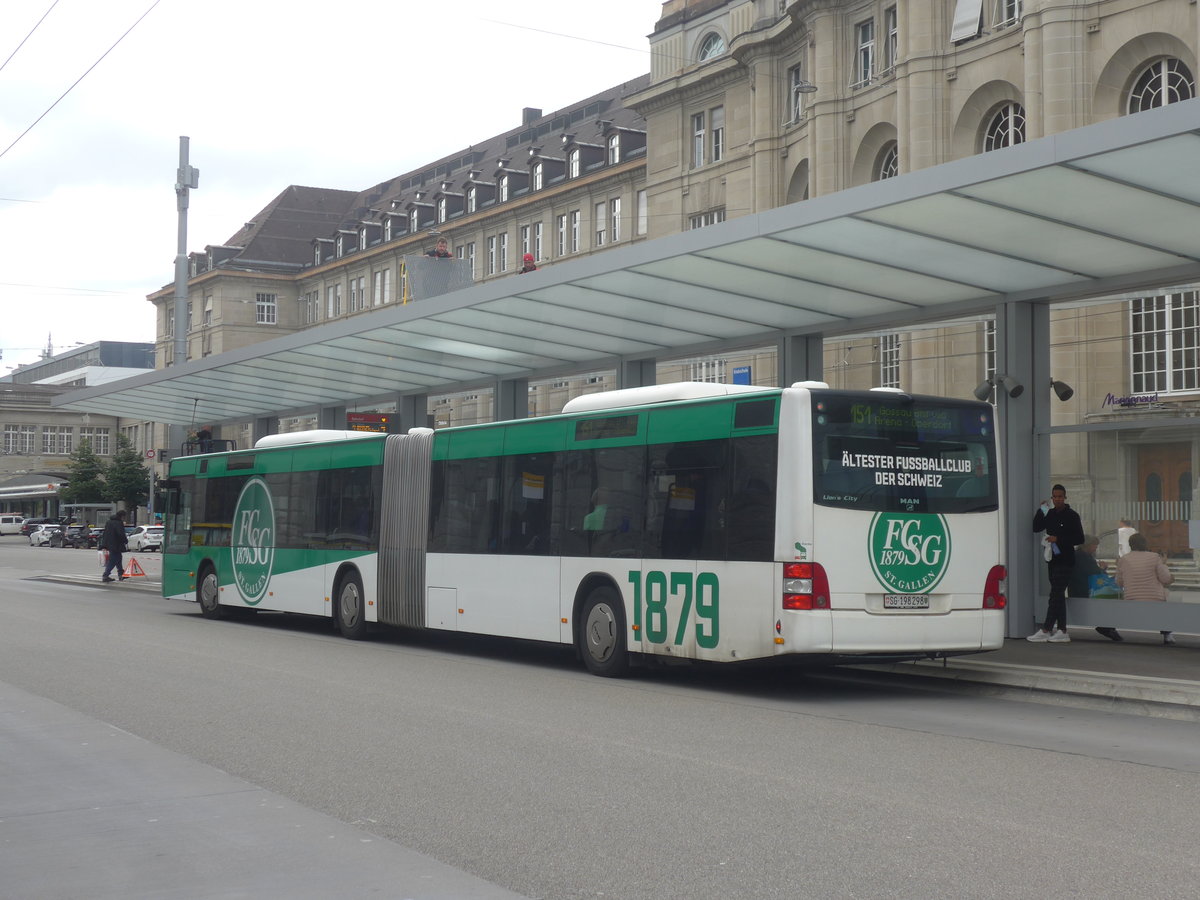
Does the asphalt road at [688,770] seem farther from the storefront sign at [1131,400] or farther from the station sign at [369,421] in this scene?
the station sign at [369,421]

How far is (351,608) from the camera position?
19031 mm

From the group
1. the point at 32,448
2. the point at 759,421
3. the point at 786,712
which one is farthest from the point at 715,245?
the point at 32,448

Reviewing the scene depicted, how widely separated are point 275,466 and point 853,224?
10.7m

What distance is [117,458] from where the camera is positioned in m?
91.8

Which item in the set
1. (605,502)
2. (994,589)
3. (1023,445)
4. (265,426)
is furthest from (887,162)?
(994,589)

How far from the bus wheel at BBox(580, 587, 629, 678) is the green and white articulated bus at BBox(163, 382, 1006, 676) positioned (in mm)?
20

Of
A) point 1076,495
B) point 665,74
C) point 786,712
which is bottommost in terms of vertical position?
point 786,712

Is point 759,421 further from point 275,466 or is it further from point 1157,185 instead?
point 275,466

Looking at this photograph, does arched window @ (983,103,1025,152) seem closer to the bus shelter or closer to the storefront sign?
the bus shelter

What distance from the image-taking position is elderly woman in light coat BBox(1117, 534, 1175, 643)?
618 inches

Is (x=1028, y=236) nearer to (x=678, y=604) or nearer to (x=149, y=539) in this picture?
(x=678, y=604)

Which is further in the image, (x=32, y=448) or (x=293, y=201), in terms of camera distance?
(x=32, y=448)

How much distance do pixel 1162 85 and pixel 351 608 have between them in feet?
72.2

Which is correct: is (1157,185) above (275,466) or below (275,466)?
above
